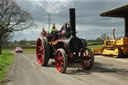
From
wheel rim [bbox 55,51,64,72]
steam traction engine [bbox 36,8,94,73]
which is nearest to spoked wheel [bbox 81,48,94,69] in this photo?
steam traction engine [bbox 36,8,94,73]

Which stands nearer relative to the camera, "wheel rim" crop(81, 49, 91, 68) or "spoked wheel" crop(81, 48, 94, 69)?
"spoked wheel" crop(81, 48, 94, 69)

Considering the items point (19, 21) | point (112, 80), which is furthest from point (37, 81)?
point (19, 21)

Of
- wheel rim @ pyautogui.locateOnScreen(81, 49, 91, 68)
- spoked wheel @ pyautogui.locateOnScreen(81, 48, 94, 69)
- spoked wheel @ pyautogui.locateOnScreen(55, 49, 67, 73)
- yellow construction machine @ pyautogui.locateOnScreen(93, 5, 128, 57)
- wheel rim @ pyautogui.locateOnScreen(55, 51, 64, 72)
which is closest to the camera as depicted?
spoked wheel @ pyautogui.locateOnScreen(55, 49, 67, 73)

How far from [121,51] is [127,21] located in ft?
17.2

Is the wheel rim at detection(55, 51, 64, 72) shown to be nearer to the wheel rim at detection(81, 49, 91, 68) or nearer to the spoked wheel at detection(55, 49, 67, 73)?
the spoked wheel at detection(55, 49, 67, 73)

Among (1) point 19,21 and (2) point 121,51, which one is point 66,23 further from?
(1) point 19,21

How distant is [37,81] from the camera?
237 inches

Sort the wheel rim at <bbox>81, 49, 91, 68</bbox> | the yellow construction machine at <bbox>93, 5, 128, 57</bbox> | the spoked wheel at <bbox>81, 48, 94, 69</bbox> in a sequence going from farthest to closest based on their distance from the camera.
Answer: the yellow construction machine at <bbox>93, 5, 128, 57</bbox>
the wheel rim at <bbox>81, 49, 91, 68</bbox>
the spoked wheel at <bbox>81, 48, 94, 69</bbox>

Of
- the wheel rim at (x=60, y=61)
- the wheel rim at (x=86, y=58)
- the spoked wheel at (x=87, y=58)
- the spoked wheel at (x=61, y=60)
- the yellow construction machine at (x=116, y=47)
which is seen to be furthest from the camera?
the yellow construction machine at (x=116, y=47)

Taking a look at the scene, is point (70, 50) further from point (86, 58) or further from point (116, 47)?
point (116, 47)

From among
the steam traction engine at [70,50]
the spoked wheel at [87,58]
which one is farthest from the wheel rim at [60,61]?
the spoked wheel at [87,58]

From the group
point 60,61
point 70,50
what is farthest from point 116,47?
point 60,61

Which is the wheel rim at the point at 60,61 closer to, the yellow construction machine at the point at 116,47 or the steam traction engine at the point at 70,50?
the steam traction engine at the point at 70,50

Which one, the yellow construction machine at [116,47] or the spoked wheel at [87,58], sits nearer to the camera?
the spoked wheel at [87,58]
